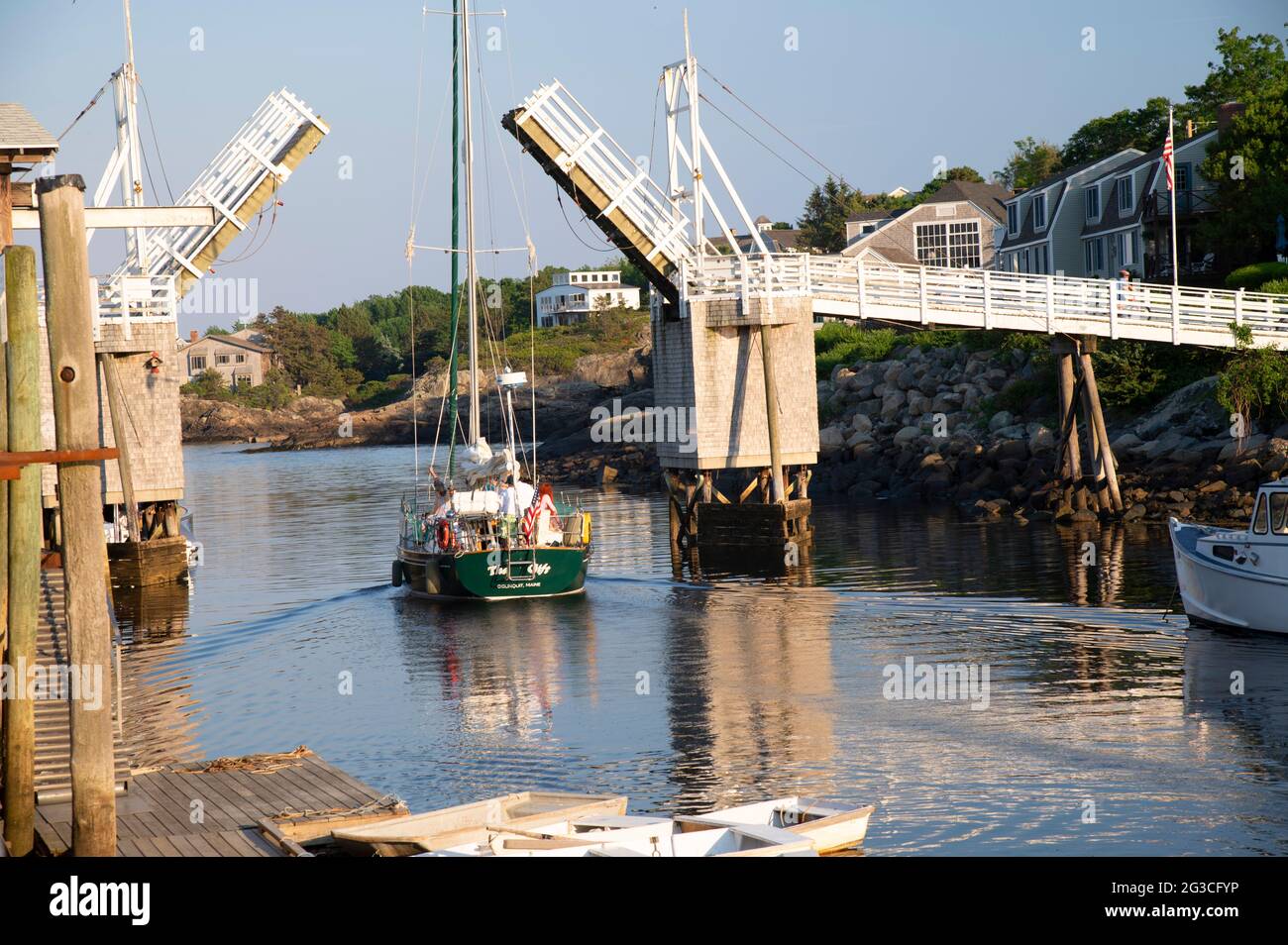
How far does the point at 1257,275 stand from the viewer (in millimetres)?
49156

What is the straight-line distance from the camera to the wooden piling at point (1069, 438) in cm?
4253

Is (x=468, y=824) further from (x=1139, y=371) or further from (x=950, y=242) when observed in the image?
(x=950, y=242)

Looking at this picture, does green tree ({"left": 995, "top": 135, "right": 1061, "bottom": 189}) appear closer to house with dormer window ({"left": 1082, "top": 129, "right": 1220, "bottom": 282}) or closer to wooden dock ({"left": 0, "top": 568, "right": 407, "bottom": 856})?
house with dormer window ({"left": 1082, "top": 129, "right": 1220, "bottom": 282})

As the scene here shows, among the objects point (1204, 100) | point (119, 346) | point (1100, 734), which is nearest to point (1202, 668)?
point (1100, 734)

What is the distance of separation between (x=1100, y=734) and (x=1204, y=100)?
62.2 meters

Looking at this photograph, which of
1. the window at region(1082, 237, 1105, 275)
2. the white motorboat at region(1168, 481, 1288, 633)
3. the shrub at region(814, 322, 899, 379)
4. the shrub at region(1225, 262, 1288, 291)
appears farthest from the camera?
the shrub at region(814, 322, 899, 379)

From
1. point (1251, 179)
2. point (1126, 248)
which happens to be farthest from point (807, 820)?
point (1126, 248)

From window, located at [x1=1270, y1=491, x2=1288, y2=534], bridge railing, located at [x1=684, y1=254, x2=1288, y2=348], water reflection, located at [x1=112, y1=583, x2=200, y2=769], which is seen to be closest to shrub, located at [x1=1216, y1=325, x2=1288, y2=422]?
bridge railing, located at [x1=684, y1=254, x2=1288, y2=348]

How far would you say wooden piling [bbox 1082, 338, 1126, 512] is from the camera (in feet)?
135

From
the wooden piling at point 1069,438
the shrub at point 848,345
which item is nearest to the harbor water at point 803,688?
the wooden piling at point 1069,438

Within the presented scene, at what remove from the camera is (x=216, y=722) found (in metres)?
22.3

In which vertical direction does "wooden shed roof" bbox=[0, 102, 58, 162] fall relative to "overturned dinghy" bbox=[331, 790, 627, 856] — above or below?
above

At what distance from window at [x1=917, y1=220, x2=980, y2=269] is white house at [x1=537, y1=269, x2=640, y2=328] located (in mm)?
48846
